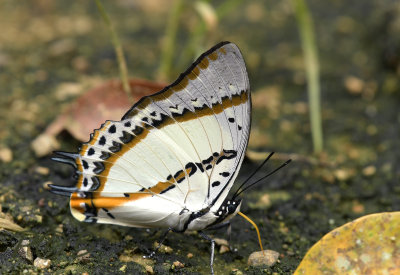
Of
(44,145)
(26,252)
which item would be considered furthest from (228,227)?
(44,145)

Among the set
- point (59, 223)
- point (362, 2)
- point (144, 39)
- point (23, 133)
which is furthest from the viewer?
point (362, 2)

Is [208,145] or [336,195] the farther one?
[336,195]

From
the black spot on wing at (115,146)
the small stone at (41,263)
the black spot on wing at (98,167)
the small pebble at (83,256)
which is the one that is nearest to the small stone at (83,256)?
the small pebble at (83,256)

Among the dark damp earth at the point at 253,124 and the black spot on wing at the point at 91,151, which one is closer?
the black spot on wing at the point at 91,151

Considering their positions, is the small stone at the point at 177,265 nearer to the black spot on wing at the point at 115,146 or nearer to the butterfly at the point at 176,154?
the butterfly at the point at 176,154

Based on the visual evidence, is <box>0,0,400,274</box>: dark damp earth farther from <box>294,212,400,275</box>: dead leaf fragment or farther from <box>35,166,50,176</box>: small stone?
<box>294,212,400,275</box>: dead leaf fragment

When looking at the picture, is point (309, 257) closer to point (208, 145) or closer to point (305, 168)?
point (208, 145)

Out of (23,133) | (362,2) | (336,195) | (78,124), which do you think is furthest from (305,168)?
(362,2)

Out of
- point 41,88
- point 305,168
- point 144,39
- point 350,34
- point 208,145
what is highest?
point 350,34
